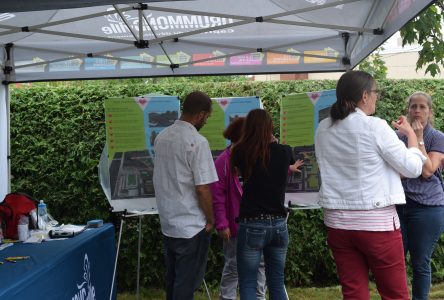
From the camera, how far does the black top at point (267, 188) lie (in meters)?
2.62

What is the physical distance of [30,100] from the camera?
5.01 m

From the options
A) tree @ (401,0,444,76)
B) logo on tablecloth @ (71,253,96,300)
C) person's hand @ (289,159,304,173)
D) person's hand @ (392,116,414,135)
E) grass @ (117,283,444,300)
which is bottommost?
grass @ (117,283,444,300)

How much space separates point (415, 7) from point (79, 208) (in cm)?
365

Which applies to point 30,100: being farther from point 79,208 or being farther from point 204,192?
point 204,192

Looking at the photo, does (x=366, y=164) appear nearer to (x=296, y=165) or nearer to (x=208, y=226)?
(x=208, y=226)

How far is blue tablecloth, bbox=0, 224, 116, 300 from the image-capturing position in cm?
221

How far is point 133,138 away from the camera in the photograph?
12.7 feet

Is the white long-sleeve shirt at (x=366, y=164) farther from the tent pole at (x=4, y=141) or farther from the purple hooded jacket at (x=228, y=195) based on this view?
the tent pole at (x=4, y=141)

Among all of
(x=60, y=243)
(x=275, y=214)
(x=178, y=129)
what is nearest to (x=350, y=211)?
(x=275, y=214)

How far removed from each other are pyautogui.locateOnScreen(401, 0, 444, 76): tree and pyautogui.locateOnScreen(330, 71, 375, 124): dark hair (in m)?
1.93

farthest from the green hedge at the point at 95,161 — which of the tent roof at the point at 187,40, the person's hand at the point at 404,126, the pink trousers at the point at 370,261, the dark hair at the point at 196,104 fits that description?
the pink trousers at the point at 370,261

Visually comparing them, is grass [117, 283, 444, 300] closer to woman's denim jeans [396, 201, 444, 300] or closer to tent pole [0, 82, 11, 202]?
tent pole [0, 82, 11, 202]

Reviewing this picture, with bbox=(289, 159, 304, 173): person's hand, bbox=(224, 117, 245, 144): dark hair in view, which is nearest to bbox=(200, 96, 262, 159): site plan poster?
bbox=(289, 159, 304, 173): person's hand

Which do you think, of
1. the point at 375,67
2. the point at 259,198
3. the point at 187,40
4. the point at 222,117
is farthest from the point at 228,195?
the point at 375,67
